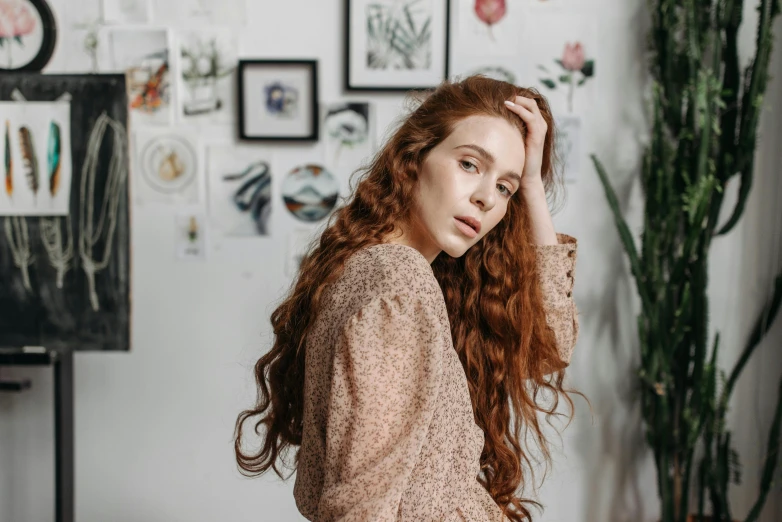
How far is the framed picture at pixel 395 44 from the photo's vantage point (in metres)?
2.21

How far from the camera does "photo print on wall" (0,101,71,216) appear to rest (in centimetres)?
198

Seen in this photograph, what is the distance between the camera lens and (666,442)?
6.89 ft

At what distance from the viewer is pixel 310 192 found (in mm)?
2242

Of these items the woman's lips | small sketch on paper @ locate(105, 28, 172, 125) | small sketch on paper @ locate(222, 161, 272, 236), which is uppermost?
small sketch on paper @ locate(105, 28, 172, 125)

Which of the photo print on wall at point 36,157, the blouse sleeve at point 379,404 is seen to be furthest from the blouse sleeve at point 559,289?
the photo print on wall at point 36,157

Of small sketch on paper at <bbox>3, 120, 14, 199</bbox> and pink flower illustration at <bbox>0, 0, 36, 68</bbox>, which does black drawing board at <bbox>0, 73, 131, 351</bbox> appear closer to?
small sketch on paper at <bbox>3, 120, 14, 199</bbox>

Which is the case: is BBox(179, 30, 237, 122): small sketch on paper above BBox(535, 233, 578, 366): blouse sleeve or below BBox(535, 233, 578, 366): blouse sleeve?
above

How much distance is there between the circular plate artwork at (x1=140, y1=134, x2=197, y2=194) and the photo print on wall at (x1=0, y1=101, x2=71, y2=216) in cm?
31

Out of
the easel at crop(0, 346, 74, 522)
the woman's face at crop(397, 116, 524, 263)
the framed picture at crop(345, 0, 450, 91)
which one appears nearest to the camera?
the woman's face at crop(397, 116, 524, 263)

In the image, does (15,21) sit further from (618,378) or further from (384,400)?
(618,378)

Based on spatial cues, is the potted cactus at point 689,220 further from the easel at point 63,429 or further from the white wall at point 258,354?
the easel at point 63,429

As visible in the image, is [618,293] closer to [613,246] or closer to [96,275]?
[613,246]

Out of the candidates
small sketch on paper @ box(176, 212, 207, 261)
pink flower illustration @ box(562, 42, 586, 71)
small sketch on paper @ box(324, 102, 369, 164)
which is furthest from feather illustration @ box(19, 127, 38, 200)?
pink flower illustration @ box(562, 42, 586, 71)

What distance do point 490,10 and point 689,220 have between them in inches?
35.1
